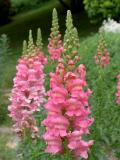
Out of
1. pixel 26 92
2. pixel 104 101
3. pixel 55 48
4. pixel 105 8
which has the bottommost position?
pixel 104 101

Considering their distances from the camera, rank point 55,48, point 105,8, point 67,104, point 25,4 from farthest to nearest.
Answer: point 25,4 → point 105,8 → point 55,48 → point 67,104

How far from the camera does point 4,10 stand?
1866 centimetres

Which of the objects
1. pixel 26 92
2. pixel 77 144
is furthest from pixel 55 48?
pixel 77 144

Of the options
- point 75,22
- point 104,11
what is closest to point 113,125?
point 104,11

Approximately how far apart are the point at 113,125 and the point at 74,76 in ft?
9.84

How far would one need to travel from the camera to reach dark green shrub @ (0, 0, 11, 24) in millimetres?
18297

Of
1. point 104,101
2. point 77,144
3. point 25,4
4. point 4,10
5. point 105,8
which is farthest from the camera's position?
point 25,4

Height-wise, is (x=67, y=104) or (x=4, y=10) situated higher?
(x=4, y=10)

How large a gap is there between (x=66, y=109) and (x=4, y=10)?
1516cm

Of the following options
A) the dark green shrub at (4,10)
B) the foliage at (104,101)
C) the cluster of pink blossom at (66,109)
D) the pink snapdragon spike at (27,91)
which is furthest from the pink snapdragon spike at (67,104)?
the dark green shrub at (4,10)

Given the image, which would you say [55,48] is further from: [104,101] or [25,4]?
[25,4]

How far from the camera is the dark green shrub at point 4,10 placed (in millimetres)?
18297

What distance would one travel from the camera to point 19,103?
527 centimetres

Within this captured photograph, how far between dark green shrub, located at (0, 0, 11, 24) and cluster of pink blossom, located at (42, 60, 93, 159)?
570 inches
